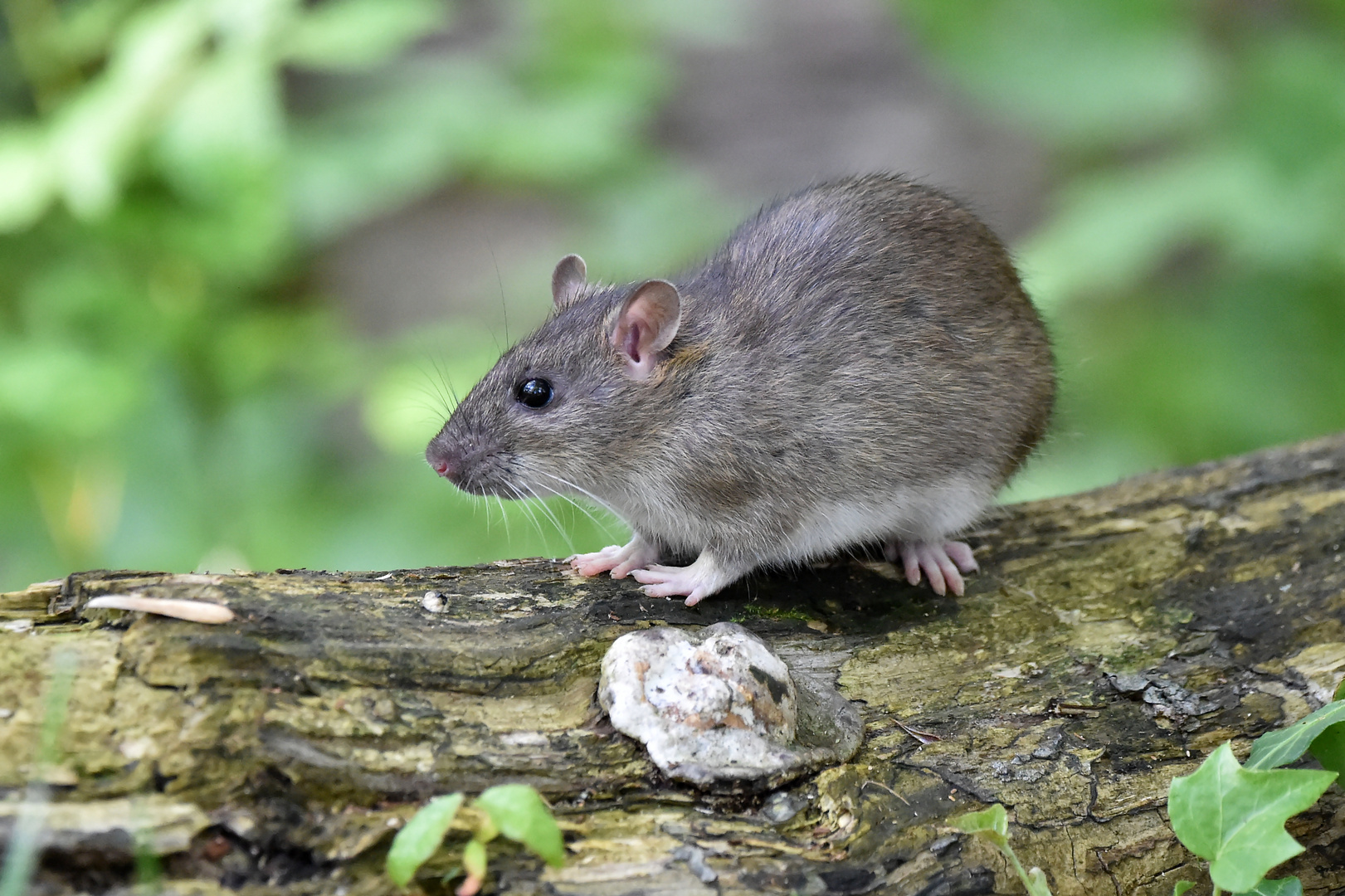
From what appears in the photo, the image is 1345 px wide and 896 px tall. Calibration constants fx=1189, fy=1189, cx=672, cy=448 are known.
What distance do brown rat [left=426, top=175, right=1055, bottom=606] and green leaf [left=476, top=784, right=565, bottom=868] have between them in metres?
1.55

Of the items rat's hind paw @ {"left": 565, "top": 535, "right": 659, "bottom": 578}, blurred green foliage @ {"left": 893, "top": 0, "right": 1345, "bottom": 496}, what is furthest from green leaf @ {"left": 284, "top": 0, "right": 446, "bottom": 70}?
blurred green foliage @ {"left": 893, "top": 0, "right": 1345, "bottom": 496}

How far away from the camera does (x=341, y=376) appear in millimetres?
6660

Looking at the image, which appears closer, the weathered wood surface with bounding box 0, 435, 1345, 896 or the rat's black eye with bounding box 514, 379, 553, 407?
the weathered wood surface with bounding box 0, 435, 1345, 896

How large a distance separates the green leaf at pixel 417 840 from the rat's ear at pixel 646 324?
2104 millimetres

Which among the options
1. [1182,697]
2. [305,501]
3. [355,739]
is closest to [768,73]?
[305,501]

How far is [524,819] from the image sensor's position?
7.68 ft

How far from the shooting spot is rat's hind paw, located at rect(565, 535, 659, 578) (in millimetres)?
3740

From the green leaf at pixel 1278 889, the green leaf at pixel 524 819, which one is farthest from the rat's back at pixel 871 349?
the green leaf at pixel 524 819

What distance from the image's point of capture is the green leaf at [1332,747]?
2.97 m

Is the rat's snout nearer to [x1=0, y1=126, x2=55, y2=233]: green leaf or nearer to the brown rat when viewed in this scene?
the brown rat

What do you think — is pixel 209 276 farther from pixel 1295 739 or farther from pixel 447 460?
pixel 1295 739

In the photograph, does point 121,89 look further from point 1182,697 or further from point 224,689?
point 1182,697

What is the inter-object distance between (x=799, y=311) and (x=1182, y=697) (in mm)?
1750

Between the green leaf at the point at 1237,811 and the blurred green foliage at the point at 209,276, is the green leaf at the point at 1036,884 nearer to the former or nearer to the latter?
the green leaf at the point at 1237,811
